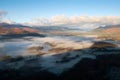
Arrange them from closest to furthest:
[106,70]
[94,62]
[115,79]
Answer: [115,79]
[106,70]
[94,62]

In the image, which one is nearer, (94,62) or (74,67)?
(74,67)

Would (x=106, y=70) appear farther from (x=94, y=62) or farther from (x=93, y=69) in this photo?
(x=94, y=62)

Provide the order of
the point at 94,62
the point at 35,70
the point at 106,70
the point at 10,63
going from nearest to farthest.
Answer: the point at 106,70 < the point at 35,70 < the point at 94,62 < the point at 10,63

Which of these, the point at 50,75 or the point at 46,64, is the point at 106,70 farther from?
the point at 46,64

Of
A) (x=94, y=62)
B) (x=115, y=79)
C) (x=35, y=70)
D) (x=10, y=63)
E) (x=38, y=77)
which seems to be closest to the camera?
(x=115, y=79)

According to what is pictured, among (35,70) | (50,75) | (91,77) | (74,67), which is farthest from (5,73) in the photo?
(91,77)

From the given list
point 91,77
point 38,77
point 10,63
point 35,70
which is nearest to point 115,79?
point 91,77

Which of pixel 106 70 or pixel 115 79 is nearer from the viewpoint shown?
pixel 115 79

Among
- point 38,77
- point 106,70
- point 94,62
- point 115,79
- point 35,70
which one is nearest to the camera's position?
point 115,79
